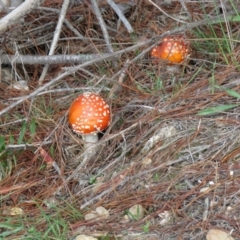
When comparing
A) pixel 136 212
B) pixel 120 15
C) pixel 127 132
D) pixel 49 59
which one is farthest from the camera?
pixel 120 15

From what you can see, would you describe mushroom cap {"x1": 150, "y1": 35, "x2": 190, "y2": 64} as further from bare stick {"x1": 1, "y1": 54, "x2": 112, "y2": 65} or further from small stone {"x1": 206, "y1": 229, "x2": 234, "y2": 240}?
small stone {"x1": 206, "y1": 229, "x2": 234, "y2": 240}

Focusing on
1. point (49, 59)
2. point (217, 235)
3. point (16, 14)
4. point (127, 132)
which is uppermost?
point (16, 14)

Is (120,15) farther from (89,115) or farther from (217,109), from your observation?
(217,109)

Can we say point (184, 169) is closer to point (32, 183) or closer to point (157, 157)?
point (157, 157)

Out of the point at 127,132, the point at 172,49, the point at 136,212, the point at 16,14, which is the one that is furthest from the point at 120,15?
the point at 136,212

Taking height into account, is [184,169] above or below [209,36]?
below

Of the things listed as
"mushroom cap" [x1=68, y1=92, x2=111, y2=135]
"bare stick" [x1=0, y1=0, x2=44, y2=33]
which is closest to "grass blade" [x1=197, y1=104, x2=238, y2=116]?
"mushroom cap" [x1=68, y1=92, x2=111, y2=135]

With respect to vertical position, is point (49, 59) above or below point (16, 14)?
below

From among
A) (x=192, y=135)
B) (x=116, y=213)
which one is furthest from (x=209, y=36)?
(x=116, y=213)
